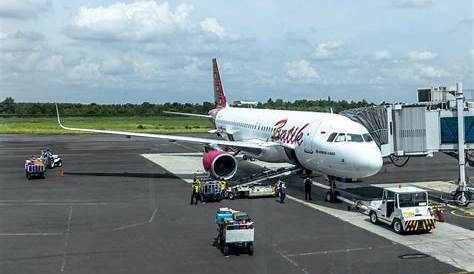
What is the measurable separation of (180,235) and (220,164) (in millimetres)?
12484

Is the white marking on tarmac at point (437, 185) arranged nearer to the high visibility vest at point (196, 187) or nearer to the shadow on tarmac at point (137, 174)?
the high visibility vest at point (196, 187)

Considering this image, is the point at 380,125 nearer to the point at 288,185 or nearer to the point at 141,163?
the point at 288,185

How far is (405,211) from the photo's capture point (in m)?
20.1

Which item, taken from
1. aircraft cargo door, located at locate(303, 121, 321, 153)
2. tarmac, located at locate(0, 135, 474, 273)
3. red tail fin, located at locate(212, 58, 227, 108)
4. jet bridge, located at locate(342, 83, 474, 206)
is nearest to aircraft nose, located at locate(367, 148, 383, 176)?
tarmac, located at locate(0, 135, 474, 273)

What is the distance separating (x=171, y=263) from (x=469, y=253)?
9.95m

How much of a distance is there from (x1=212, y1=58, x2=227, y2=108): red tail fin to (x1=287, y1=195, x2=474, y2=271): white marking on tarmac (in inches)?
1383

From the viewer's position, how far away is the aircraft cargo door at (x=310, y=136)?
27434 millimetres

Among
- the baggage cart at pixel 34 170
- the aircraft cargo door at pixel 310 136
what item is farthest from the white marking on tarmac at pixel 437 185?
the baggage cart at pixel 34 170

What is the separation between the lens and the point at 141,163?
154 ft

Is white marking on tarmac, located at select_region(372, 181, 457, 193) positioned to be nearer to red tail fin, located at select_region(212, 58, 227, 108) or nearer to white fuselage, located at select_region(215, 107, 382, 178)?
white fuselage, located at select_region(215, 107, 382, 178)

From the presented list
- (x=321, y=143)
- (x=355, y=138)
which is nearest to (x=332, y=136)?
(x=321, y=143)

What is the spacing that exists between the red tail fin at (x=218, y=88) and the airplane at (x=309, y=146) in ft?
47.3

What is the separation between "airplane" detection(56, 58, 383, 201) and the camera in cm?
2448

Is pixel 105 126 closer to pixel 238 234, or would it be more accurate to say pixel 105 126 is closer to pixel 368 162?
pixel 368 162
